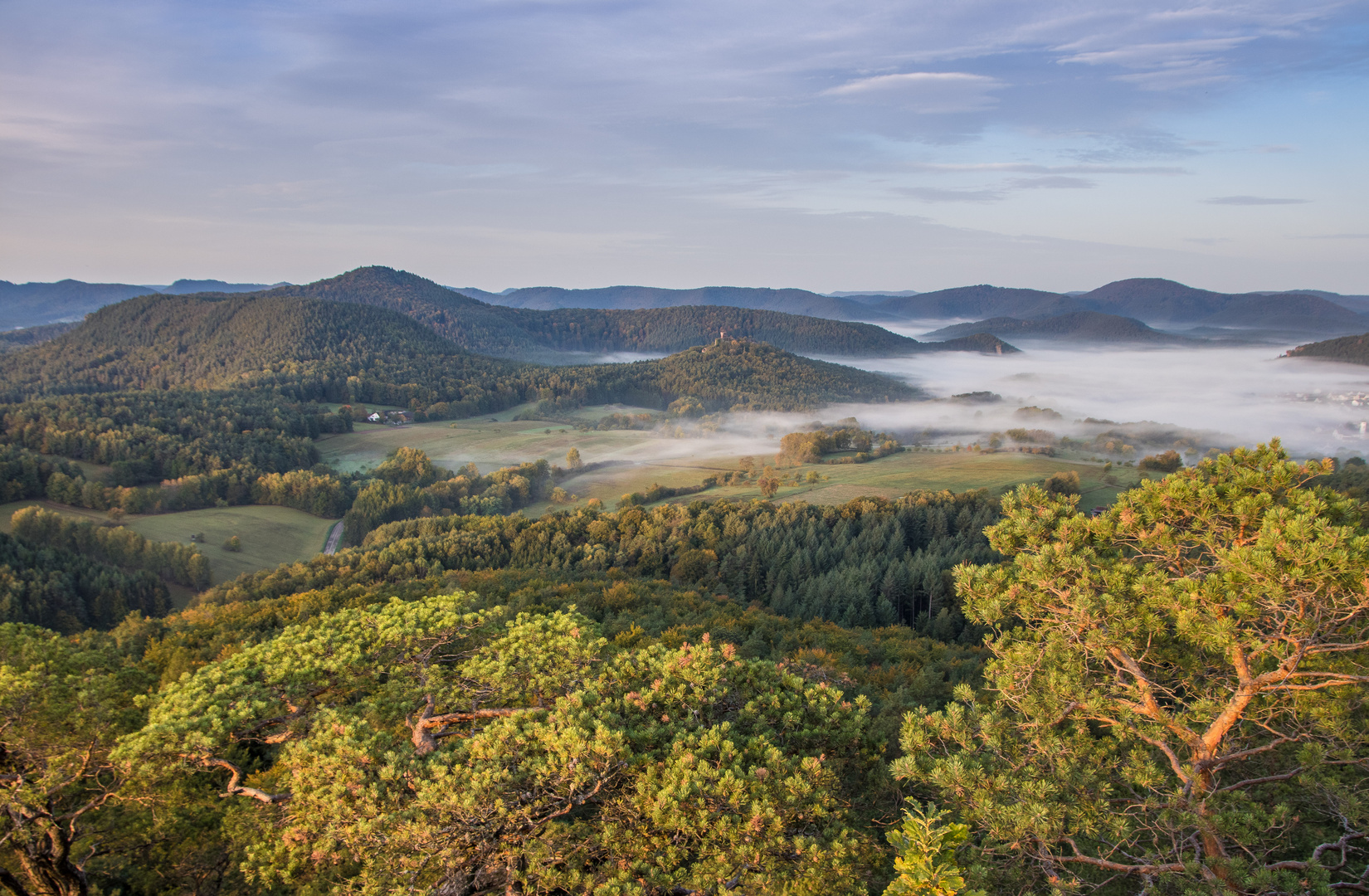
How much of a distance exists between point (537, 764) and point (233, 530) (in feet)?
408

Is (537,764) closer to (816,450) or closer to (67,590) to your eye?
(67,590)

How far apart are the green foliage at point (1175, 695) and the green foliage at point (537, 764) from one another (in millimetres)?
2788

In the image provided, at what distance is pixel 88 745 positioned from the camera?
1841 cm

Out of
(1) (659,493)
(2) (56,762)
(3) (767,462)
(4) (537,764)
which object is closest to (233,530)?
(1) (659,493)

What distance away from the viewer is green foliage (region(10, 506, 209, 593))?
9506 cm

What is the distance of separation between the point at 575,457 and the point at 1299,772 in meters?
170

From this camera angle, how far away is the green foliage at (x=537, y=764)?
13.8m

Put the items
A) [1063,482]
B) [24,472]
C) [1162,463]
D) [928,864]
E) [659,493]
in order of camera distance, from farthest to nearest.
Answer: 1. [1162,463]
2. [659,493]
3. [1063,482]
4. [24,472]
5. [928,864]

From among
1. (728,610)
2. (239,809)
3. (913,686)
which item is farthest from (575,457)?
(239,809)

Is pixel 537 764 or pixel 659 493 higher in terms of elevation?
pixel 537 764

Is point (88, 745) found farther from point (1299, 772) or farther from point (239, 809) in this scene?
point (1299, 772)

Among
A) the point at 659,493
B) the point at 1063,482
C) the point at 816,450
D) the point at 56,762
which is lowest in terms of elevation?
the point at 659,493

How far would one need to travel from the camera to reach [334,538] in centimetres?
12206

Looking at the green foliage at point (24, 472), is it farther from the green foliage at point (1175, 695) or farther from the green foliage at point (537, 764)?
the green foliage at point (1175, 695)
